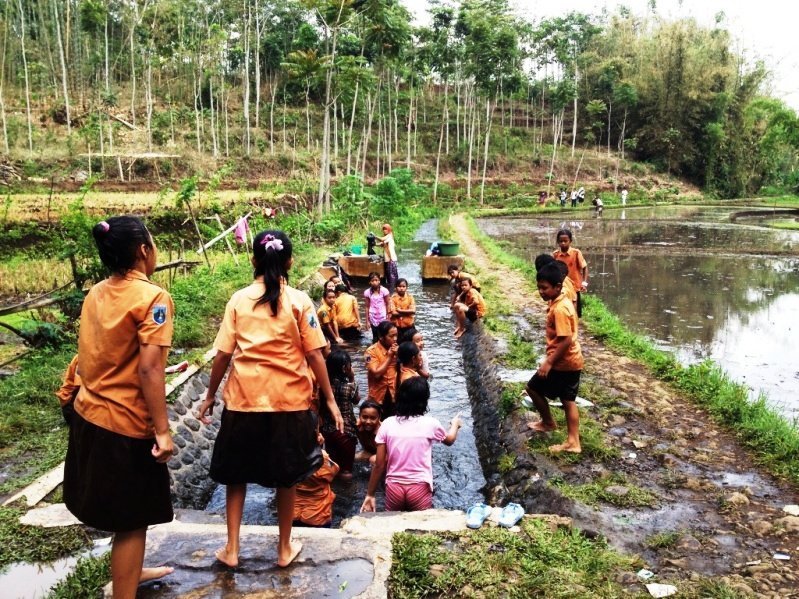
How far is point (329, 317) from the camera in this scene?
8422 mm

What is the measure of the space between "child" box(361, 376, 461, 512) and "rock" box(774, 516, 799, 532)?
2305 millimetres

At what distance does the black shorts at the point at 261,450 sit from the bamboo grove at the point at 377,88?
62.7 ft

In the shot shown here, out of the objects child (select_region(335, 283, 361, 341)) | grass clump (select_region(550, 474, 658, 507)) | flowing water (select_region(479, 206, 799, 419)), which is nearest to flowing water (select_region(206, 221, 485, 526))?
child (select_region(335, 283, 361, 341))

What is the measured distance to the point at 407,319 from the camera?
27.2ft

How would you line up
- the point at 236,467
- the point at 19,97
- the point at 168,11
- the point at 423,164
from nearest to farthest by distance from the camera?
the point at 236,467, the point at 168,11, the point at 19,97, the point at 423,164

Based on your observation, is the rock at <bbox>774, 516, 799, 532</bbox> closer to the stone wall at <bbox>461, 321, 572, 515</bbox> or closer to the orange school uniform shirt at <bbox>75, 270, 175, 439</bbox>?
the stone wall at <bbox>461, 321, 572, 515</bbox>

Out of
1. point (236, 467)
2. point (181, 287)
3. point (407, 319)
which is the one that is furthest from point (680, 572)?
point (181, 287)

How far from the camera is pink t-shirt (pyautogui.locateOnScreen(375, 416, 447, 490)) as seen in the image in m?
4.14

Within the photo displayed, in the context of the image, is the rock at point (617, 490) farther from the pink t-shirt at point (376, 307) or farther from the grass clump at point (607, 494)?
the pink t-shirt at point (376, 307)

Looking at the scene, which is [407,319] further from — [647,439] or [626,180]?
[626,180]

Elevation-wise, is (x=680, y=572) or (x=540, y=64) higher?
(x=540, y=64)

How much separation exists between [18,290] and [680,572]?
1269 centimetres

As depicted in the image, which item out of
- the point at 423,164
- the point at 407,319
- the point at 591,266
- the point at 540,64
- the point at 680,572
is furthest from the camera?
the point at 540,64

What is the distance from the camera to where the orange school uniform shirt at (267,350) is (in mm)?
2871
